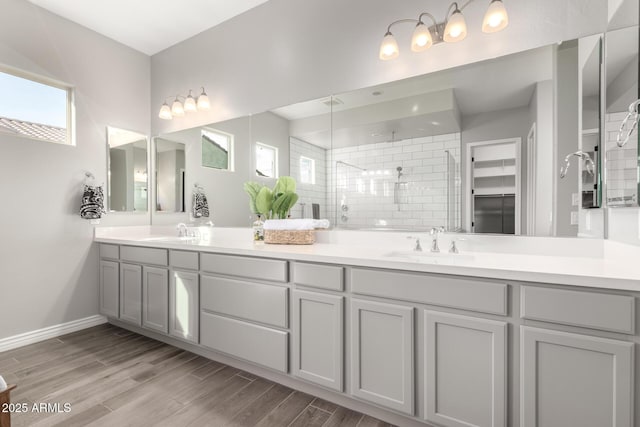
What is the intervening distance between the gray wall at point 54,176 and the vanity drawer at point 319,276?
2.42m

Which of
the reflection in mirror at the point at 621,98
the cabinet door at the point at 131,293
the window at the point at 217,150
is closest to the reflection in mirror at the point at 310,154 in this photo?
the window at the point at 217,150

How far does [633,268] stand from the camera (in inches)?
47.7

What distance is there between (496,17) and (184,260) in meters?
2.43

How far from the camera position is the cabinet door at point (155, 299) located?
2439mm

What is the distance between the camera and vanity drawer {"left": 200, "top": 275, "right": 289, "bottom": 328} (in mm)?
1843

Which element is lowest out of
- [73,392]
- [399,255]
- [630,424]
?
[73,392]

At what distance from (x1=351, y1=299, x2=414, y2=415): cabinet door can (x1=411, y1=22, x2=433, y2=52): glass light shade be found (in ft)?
4.90

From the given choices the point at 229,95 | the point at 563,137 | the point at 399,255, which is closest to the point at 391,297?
the point at 399,255

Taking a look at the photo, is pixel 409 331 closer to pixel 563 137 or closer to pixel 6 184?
pixel 563 137

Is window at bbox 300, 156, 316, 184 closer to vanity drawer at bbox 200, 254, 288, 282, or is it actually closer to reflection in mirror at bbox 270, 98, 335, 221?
reflection in mirror at bbox 270, 98, 335, 221

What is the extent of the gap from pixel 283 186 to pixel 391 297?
1.32 meters

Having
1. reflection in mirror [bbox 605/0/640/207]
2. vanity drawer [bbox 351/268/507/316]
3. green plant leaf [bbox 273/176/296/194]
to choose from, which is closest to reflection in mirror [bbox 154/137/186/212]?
green plant leaf [bbox 273/176/296/194]

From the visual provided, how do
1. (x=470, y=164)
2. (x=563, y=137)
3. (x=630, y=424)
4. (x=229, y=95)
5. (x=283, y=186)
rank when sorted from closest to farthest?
(x=630, y=424) → (x=563, y=137) → (x=470, y=164) → (x=283, y=186) → (x=229, y=95)

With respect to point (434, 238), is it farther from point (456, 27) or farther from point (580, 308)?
point (456, 27)
